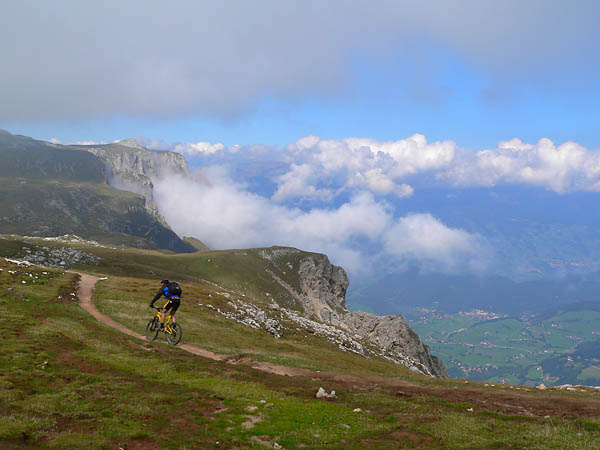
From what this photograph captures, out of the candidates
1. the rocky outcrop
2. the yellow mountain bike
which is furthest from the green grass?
the rocky outcrop

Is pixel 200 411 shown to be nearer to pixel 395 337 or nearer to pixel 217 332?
pixel 217 332

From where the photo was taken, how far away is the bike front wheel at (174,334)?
36.4 metres

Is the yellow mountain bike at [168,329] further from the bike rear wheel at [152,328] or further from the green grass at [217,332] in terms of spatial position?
the green grass at [217,332]

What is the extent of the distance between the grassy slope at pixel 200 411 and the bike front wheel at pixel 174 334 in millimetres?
4567

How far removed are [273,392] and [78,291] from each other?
45.3 m

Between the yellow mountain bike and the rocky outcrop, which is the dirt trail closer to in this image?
the yellow mountain bike

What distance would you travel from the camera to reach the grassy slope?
1619 centimetres

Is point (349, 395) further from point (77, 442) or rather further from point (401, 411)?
point (77, 442)

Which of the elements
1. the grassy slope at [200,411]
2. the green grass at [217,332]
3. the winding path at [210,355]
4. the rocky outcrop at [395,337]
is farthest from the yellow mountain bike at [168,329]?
the rocky outcrop at [395,337]

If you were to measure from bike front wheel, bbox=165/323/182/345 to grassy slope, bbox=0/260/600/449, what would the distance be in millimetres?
4567

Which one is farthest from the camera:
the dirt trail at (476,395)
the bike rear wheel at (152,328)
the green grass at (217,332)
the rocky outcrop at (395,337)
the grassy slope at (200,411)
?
the rocky outcrop at (395,337)

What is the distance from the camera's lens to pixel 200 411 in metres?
20.0

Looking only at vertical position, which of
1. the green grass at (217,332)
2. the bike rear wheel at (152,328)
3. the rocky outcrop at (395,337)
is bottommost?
the rocky outcrop at (395,337)

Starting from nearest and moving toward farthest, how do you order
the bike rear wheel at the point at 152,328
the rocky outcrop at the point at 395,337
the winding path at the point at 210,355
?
1. the winding path at the point at 210,355
2. the bike rear wheel at the point at 152,328
3. the rocky outcrop at the point at 395,337
